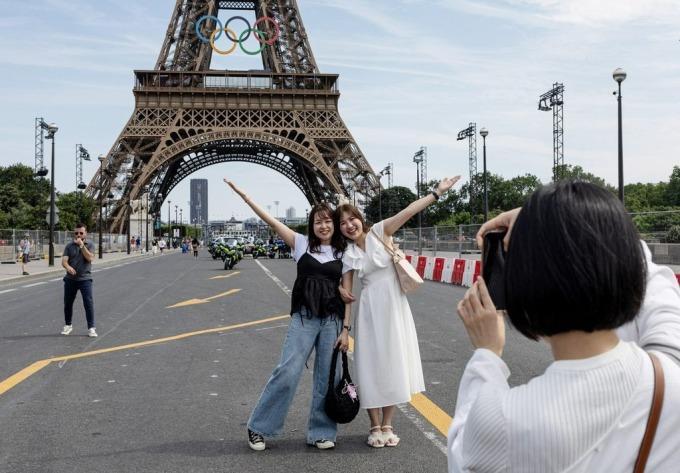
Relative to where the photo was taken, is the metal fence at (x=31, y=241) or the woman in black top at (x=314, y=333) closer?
the woman in black top at (x=314, y=333)

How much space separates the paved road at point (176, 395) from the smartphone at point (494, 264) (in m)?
2.84

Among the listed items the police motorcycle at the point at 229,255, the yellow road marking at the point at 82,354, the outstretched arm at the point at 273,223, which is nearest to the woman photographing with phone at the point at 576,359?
the outstretched arm at the point at 273,223

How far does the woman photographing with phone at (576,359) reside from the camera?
126 cm

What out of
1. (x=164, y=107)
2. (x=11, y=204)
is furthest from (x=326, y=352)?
(x=11, y=204)

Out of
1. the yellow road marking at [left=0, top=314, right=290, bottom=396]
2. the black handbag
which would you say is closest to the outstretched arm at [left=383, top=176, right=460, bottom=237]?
the black handbag

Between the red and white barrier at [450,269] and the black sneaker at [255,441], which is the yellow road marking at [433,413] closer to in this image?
the black sneaker at [255,441]

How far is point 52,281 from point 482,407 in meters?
23.9

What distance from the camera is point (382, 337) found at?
4.52 metres

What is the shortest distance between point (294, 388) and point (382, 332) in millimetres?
699

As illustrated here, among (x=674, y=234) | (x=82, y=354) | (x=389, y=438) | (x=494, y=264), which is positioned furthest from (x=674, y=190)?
(x=494, y=264)

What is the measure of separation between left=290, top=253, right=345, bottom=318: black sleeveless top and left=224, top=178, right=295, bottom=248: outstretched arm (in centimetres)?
21

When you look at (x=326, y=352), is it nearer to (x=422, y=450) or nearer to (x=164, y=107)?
(x=422, y=450)

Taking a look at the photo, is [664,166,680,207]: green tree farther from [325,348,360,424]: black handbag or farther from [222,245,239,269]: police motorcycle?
[325,348,360,424]: black handbag

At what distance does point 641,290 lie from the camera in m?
1.35
